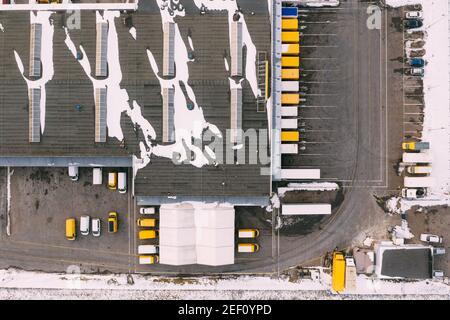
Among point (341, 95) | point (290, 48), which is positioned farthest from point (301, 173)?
point (290, 48)

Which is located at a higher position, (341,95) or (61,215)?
(341,95)

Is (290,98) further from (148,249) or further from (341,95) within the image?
(148,249)

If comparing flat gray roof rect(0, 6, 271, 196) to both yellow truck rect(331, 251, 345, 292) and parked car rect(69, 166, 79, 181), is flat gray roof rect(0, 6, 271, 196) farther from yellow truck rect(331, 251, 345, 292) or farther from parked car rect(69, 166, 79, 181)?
yellow truck rect(331, 251, 345, 292)

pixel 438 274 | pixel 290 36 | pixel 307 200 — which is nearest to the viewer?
pixel 290 36

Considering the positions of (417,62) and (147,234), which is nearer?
(147,234)

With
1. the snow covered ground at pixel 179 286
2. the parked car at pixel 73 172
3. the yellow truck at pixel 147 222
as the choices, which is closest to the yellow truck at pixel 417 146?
the snow covered ground at pixel 179 286

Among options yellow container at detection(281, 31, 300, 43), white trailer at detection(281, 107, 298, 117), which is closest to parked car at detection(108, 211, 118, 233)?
white trailer at detection(281, 107, 298, 117)
